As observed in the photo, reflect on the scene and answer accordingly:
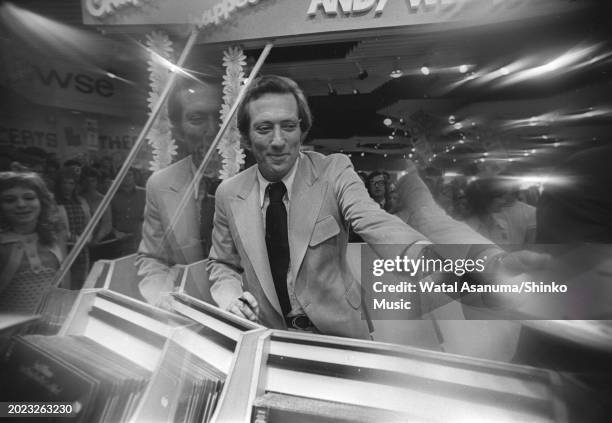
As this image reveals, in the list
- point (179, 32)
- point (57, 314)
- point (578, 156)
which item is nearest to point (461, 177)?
point (578, 156)

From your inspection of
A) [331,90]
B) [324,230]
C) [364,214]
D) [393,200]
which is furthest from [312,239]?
[331,90]

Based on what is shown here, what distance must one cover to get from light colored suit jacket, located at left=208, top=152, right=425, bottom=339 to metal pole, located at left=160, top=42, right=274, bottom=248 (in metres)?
0.11

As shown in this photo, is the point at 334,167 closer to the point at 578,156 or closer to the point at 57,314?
the point at 578,156

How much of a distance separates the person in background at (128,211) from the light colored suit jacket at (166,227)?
3cm

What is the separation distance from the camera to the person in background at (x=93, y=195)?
1.41 meters

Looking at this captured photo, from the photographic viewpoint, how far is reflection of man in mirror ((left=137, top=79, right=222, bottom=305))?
53.6 inches

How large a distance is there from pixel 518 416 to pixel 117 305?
1.51 meters

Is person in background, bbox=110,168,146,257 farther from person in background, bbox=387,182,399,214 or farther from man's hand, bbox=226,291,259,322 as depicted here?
person in background, bbox=387,182,399,214

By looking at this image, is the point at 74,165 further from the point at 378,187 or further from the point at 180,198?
the point at 378,187

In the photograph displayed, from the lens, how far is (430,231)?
46.7 inches

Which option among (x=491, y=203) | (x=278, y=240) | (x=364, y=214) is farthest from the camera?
(x=278, y=240)

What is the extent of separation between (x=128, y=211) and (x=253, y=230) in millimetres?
522

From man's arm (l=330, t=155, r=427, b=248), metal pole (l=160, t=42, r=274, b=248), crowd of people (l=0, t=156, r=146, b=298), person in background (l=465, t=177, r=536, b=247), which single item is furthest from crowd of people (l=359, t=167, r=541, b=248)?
crowd of people (l=0, t=156, r=146, b=298)

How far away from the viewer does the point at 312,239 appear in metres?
1.29
